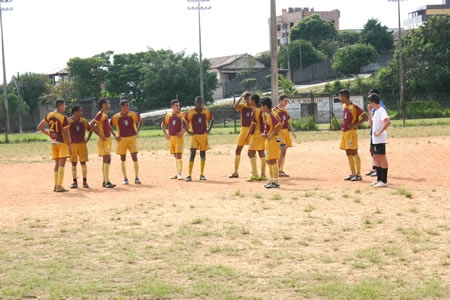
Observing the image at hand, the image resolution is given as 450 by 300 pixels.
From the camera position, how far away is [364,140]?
27641 millimetres

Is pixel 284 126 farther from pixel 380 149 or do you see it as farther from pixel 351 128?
pixel 380 149

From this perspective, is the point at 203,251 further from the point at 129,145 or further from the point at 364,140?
the point at 364,140

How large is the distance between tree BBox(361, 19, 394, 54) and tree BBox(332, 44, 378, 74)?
29.8 ft

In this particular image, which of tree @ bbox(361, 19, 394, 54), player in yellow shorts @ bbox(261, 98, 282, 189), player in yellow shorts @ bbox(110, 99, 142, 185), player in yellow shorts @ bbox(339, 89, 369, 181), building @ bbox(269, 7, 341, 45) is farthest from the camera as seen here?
building @ bbox(269, 7, 341, 45)

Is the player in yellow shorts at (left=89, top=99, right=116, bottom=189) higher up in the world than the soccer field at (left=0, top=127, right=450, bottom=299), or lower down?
higher up

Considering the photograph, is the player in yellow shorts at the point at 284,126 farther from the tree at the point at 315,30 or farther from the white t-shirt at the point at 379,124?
the tree at the point at 315,30

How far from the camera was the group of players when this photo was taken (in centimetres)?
1418

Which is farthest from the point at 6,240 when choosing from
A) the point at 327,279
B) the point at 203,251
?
the point at 327,279

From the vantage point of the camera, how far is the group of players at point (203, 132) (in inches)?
558

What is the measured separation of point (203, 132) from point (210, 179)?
1227mm

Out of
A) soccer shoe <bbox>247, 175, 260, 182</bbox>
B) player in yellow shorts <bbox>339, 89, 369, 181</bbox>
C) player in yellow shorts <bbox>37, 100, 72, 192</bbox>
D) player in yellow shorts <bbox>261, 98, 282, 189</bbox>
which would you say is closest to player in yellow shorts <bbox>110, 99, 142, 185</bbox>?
player in yellow shorts <bbox>37, 100, 72, 192</bbox>

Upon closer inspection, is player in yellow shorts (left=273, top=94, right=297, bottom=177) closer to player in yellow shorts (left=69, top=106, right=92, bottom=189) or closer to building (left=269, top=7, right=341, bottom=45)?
player in yellow shorts (left=69, top=106, right=92, bottom=189)

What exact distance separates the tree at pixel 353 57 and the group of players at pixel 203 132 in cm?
6574

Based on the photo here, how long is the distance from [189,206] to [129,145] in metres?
4.85
